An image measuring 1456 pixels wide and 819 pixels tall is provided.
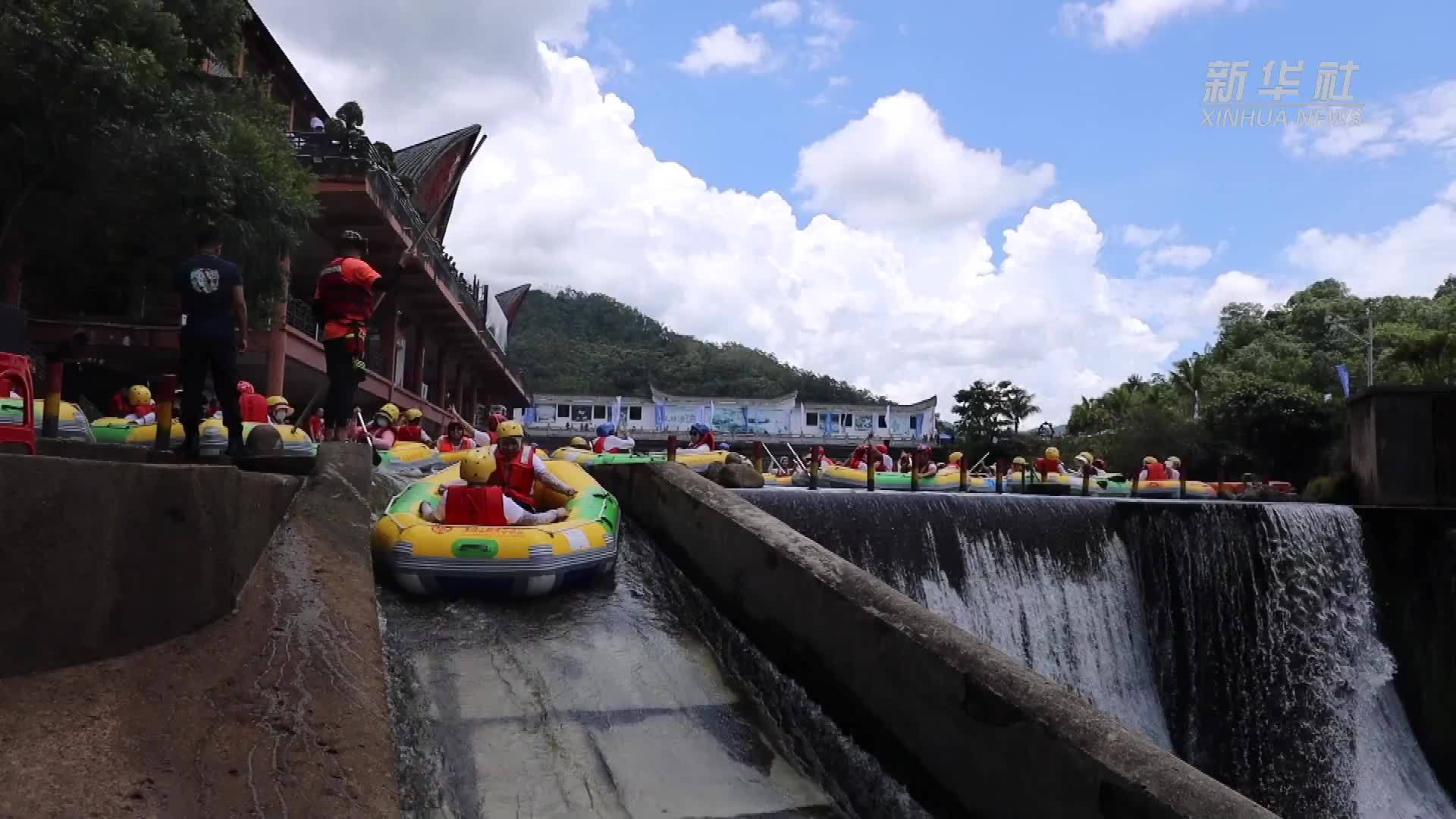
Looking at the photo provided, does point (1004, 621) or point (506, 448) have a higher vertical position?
point (506, 448)

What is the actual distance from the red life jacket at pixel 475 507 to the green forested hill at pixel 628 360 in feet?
224

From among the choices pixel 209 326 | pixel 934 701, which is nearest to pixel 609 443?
pixel 209 326

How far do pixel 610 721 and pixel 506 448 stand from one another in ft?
7.96

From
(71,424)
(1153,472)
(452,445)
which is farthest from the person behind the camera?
(1153,472)

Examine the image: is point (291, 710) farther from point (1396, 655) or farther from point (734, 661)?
point (1396, 655)

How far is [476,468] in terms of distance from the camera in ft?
20.0

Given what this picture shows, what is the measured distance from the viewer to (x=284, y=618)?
3.94 metres

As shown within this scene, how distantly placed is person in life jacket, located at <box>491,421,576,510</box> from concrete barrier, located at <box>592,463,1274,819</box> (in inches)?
52.2

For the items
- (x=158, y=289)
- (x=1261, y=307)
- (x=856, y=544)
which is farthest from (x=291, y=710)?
(x=1261, y=307)

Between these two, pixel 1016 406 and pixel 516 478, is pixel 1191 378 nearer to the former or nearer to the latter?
pixel 1016 406

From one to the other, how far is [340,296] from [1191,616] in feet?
25.4

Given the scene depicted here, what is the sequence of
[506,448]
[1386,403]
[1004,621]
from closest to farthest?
[506,448] → [1004,621] → [1386,403]

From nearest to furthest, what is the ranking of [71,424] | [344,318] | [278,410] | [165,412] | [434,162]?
[165,412]
[344,318]
[71,424]
[278,410]
[434,162]

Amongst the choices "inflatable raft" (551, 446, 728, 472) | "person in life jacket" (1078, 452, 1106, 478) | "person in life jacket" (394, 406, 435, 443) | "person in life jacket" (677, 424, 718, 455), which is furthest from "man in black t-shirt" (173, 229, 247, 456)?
"person in life jacket" (1078, 452, 1106, 478)
